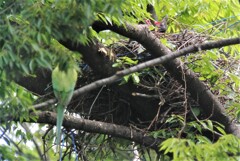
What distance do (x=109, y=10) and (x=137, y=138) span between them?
5.14ft

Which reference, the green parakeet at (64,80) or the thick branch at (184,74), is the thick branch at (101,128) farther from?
the green parakeet at (64,80)

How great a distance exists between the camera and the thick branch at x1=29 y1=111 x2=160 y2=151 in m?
3.69

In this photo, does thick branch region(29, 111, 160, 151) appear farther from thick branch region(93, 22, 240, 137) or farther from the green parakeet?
the green parakeet

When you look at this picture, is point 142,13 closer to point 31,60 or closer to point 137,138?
point 137,138

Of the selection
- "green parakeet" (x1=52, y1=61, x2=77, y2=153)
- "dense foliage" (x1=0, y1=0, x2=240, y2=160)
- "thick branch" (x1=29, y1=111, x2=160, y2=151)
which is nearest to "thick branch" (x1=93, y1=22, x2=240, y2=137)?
"dense foliage" (x1=0, y1=0, x2=240, y2=160)

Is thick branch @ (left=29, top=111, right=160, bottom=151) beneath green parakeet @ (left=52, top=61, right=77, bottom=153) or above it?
above

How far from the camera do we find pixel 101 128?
394 cm

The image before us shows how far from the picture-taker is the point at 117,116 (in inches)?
172

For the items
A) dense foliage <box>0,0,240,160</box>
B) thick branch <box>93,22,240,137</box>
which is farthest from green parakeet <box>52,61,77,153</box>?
thick branch <box>93,22,240,137</box>

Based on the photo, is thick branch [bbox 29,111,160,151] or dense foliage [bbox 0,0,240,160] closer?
dense foliage [bbox 0,0,240,160]

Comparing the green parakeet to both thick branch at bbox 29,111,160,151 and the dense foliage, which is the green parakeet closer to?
the dense foliage

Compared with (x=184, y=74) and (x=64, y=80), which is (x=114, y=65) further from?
(x=64, y=80)

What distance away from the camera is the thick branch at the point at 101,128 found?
3.69 metres

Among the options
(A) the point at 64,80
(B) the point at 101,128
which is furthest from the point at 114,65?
(A) the point at 64,80
